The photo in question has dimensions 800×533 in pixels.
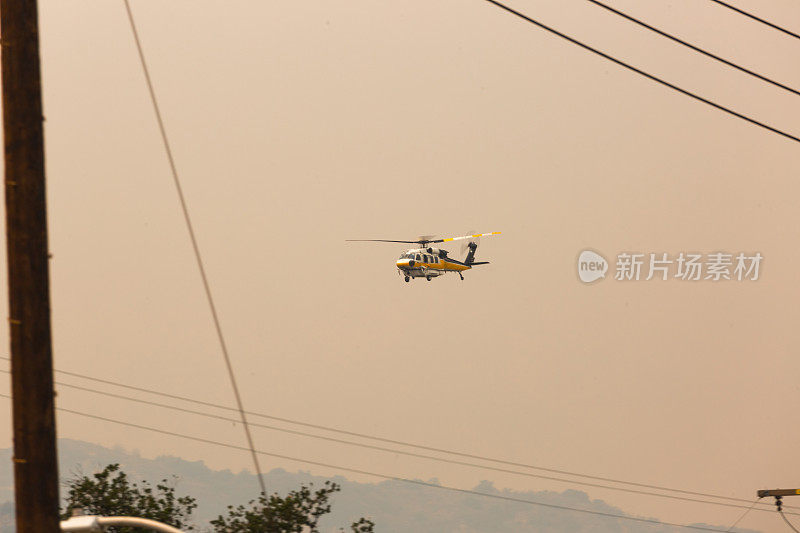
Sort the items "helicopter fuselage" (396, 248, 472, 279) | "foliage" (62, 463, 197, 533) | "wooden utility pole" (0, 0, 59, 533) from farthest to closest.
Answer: "helicopter fuselage" (396, 248, 472, 279) < "foliage" (62, 463, 197, 533) < "wooden utility pole" (0, 0, 59, 533)

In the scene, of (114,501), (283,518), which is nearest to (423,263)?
(283,518)

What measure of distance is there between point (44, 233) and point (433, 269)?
116ft

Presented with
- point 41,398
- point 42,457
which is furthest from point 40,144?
point 42,457

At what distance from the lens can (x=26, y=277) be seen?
8.44 m

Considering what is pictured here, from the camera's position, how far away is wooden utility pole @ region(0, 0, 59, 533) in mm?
8430

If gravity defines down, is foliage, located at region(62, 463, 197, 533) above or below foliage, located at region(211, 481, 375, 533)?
above

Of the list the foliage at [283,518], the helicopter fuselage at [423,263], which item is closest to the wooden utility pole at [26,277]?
the foliage at [283,518]

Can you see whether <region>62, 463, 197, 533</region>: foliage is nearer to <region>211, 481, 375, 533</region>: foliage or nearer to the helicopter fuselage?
<region>211, 481, 375, 533</region>: foliage

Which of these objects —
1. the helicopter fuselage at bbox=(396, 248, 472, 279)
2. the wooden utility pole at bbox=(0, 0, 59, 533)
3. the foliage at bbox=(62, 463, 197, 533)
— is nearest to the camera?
the wooden utility pole at bbox=(0, 0, 59, 533)

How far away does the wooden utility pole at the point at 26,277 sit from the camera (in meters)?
8.43

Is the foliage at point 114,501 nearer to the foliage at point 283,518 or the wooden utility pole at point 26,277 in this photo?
the foliage at point 283,518

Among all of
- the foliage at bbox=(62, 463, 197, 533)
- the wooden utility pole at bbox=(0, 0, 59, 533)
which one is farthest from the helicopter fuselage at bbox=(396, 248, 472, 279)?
the wooden utility pole at bbox=(0, 0, 59, 533)

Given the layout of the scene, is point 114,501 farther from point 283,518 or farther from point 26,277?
point 26,277

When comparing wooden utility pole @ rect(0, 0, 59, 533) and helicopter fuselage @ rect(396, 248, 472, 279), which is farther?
helicopter fuselage @ rect(396, 248, 472, 279)
